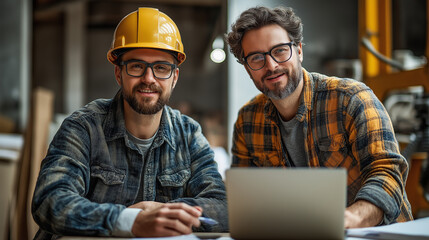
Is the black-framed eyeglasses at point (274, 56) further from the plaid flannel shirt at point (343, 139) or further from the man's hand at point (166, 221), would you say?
the man's hand at point (166, 221)

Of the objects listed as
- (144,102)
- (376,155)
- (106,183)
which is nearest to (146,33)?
(144,102)

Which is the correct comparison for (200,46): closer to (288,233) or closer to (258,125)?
(258,125)

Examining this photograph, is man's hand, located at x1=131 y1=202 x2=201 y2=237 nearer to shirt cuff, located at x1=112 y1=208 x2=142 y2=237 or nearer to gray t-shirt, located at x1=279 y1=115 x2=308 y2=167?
shirt cuff, located at x1=112 y1=208 x2=142 y2=237

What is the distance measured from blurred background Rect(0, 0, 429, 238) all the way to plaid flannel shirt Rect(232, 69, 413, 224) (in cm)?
42

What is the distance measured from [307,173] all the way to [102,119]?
1.13 m

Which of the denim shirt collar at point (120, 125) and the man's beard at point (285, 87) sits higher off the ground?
the man's beard at point (285, 87)

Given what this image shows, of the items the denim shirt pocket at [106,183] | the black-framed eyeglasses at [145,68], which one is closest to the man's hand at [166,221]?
the denim shirt pocket at [106,183]

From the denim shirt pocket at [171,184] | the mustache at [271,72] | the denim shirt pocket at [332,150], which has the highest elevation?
the mustache at [271,72]

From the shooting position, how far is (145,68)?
196 centimetres

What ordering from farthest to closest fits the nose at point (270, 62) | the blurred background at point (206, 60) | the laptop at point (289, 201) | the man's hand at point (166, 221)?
the blurred background at point (206, 60) < the nose at point (270, 62) < the man's hand at point (166, 221) < the laptop at point (289, 201)

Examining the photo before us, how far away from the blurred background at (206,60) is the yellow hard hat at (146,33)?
432 mm

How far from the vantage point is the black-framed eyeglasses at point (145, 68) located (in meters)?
1.95

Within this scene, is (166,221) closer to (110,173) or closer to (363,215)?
(110,173)

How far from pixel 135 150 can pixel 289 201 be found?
962 mm
